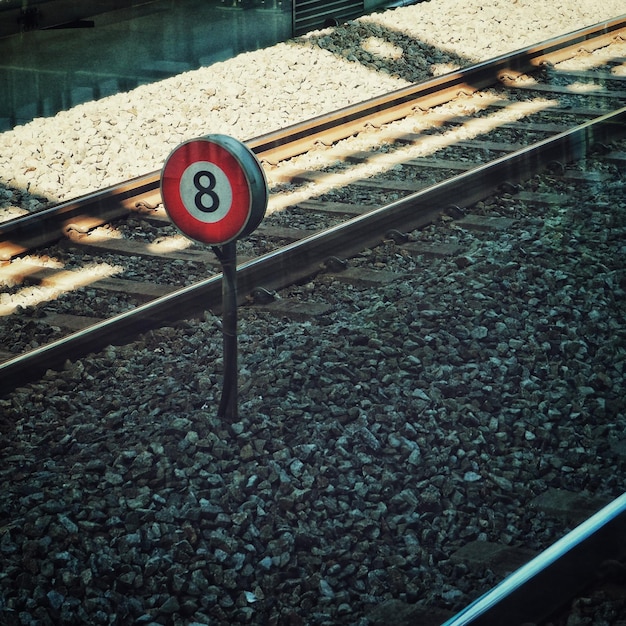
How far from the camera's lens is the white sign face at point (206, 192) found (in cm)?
357

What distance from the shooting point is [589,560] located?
2.88 meters

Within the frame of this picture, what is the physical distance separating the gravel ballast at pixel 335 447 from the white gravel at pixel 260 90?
116 inches

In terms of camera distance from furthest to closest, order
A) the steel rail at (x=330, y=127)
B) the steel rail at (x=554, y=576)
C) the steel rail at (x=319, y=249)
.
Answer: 1. the steel rail at (x=330, y=127)
2. the steel rail at (x=319, y=249)
3. the steel rail at (x=554, y=576)

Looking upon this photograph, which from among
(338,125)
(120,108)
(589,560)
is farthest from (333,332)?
(120,108)

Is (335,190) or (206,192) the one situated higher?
(206,192)

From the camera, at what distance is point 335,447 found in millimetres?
3637

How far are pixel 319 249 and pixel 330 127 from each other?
9.68 ft

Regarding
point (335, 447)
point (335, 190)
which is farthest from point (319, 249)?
point (335, 447)

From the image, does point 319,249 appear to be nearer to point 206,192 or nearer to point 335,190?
point 335,190

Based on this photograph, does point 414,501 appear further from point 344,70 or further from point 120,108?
point 344,70

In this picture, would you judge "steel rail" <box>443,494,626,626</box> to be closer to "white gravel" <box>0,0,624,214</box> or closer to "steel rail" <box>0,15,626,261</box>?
"steel rail" <box>0,15,626,261</box>

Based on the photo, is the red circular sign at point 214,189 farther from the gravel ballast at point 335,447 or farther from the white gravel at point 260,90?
the white gravel at point 260,90

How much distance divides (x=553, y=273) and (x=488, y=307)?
0.57 metres

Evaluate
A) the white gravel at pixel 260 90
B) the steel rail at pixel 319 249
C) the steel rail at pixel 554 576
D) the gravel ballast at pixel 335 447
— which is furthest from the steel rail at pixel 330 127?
the steel rail at pixel 554 576
